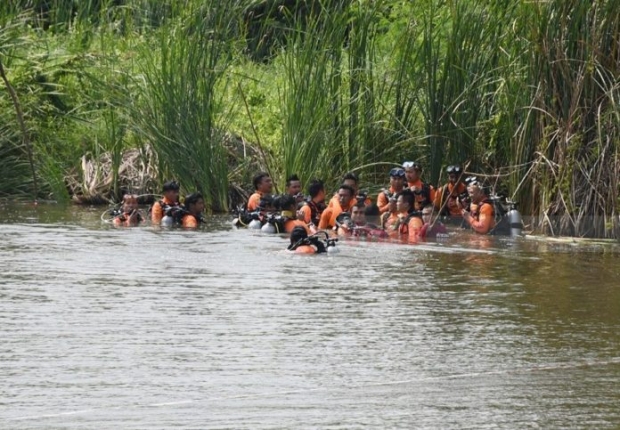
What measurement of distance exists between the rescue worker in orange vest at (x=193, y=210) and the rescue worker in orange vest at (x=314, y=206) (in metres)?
1.47

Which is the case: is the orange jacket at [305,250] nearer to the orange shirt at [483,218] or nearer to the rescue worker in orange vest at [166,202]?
the orange shirt at [483,218]

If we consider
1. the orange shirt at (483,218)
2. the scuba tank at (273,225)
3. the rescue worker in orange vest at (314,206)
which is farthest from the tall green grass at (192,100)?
the orange shirt at (483,218)

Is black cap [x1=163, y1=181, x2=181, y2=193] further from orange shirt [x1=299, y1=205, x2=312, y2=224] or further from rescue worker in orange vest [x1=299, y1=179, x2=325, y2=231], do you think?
orange shirt [x1=299, y1=205, x2=312, y2=224]

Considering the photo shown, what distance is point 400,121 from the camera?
21625mm

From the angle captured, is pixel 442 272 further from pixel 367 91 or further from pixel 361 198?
pixel 367 91

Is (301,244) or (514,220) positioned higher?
(514,220)

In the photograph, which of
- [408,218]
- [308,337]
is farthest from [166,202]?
[308,337]

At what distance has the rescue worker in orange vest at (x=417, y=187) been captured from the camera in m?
20.3

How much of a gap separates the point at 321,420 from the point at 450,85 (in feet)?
44.4

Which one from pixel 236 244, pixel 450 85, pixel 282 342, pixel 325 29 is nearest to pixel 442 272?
pixel 236 244

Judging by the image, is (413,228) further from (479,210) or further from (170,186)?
(170,186)

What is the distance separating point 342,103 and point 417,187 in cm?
216

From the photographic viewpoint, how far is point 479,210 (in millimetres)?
19406

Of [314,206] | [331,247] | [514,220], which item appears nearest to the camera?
[331,247]
